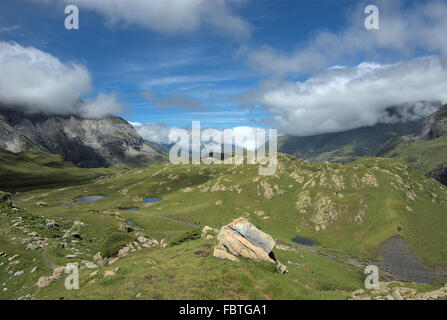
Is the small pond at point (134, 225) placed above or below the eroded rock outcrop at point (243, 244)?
below

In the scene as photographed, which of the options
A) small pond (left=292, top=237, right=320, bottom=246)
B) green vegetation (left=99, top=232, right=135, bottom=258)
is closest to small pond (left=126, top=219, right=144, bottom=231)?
green vegetation (left=99, top=232, right=135, bottom=258)

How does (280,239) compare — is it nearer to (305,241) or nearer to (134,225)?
(305,241)

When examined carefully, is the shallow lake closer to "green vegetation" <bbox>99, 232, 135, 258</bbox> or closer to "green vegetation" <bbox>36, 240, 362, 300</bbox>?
"green vegetation" <bbox>36, 240, 362, 300</bbox>

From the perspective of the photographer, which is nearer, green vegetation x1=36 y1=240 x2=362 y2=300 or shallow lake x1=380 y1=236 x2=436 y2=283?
green vegetation x1=36 y1=240 x2=362 y2=300

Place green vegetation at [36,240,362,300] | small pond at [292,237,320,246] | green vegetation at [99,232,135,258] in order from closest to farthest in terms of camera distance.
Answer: green vegetation at [36,240,362,300] → green vegetation at [99,232,135,258] → small pond at [292,237,320,246]

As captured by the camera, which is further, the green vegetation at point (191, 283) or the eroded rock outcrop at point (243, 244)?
the eroded rock outcrop at point (243, 244)

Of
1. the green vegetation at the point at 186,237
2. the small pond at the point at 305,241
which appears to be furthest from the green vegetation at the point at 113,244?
the small pond at the point at 305,241

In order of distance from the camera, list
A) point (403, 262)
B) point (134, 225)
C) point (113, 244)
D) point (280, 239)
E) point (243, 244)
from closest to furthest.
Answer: point (243, 244) → point (113, 244) → point (403, 262) → point (280, 239) → point (134, 225)

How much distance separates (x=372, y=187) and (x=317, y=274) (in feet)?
445

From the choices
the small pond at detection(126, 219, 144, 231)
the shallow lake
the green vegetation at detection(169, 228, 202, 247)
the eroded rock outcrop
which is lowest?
the shallow lake

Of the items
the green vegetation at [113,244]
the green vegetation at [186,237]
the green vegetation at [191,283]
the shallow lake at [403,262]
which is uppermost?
the green vegetation at [191,283]

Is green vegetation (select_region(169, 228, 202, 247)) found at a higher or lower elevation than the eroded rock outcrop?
lower

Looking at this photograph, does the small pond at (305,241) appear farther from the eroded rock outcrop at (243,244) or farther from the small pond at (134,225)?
the eroded rock outcrop at (243,244)

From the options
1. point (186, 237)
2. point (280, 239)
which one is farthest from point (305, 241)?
point (186, 237)
